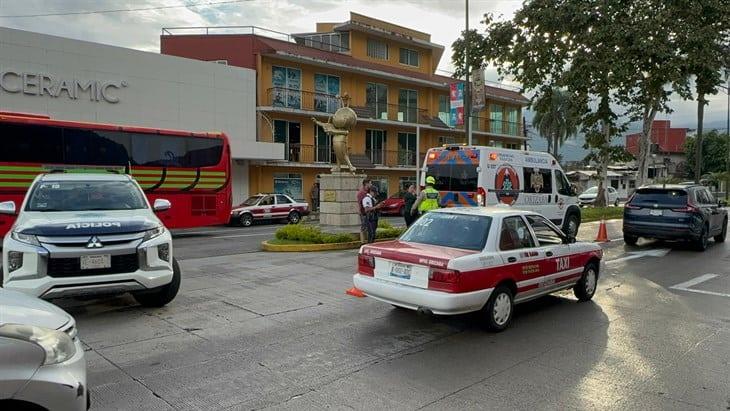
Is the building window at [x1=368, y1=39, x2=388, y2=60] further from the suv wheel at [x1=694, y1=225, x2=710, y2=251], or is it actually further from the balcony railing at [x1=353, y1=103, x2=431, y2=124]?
the suv wheel at [x1=694, y1=225, x2=710, y2=251]

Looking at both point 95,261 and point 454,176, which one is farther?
point 454,176

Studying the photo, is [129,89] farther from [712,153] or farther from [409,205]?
[712,153]

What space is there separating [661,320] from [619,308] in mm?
689

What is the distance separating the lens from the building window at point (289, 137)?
32.0 metres

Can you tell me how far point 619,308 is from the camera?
7.59 m

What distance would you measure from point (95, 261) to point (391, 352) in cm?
355

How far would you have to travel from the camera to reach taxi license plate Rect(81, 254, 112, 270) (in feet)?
20.4

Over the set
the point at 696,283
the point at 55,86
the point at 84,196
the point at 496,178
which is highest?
the point at 55,86

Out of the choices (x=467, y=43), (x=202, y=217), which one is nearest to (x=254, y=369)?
(x=202, y=217)

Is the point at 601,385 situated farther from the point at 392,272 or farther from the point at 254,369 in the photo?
the point at 254,369

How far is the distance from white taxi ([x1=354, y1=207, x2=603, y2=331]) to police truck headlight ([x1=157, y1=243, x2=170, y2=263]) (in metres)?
2.40

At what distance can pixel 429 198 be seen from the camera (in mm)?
12938

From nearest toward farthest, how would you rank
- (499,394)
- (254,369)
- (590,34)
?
(499,394) → (254,369) → (590,34)

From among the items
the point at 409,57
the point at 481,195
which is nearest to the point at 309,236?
the point at 481,195
